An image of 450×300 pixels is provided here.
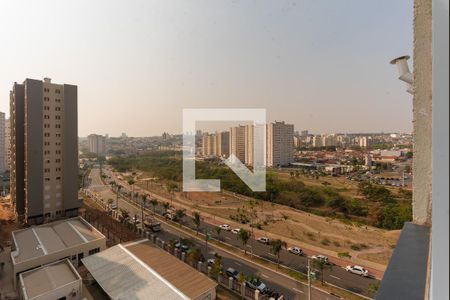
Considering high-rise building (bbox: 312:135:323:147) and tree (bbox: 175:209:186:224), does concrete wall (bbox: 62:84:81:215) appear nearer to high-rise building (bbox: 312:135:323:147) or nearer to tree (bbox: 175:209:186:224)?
tree (bbox: 175:209:186:224)

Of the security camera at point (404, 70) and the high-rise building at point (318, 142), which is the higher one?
the high-rise building at point (318, 142)

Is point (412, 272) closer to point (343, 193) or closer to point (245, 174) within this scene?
point (343, 193)

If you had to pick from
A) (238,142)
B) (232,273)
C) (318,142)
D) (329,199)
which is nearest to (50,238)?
(232,273)

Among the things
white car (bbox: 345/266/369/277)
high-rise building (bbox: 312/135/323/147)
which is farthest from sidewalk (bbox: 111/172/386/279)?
high-rise building (bbox: 312/135/323/147)

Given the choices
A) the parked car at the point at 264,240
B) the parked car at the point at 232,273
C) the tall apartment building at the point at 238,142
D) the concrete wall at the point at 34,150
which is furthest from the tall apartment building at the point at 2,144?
the parked car at the point at 232,273

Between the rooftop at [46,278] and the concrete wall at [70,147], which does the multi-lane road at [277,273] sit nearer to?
the rooftop at [46,278]

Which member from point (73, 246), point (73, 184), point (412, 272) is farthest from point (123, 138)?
point (412, 272)
